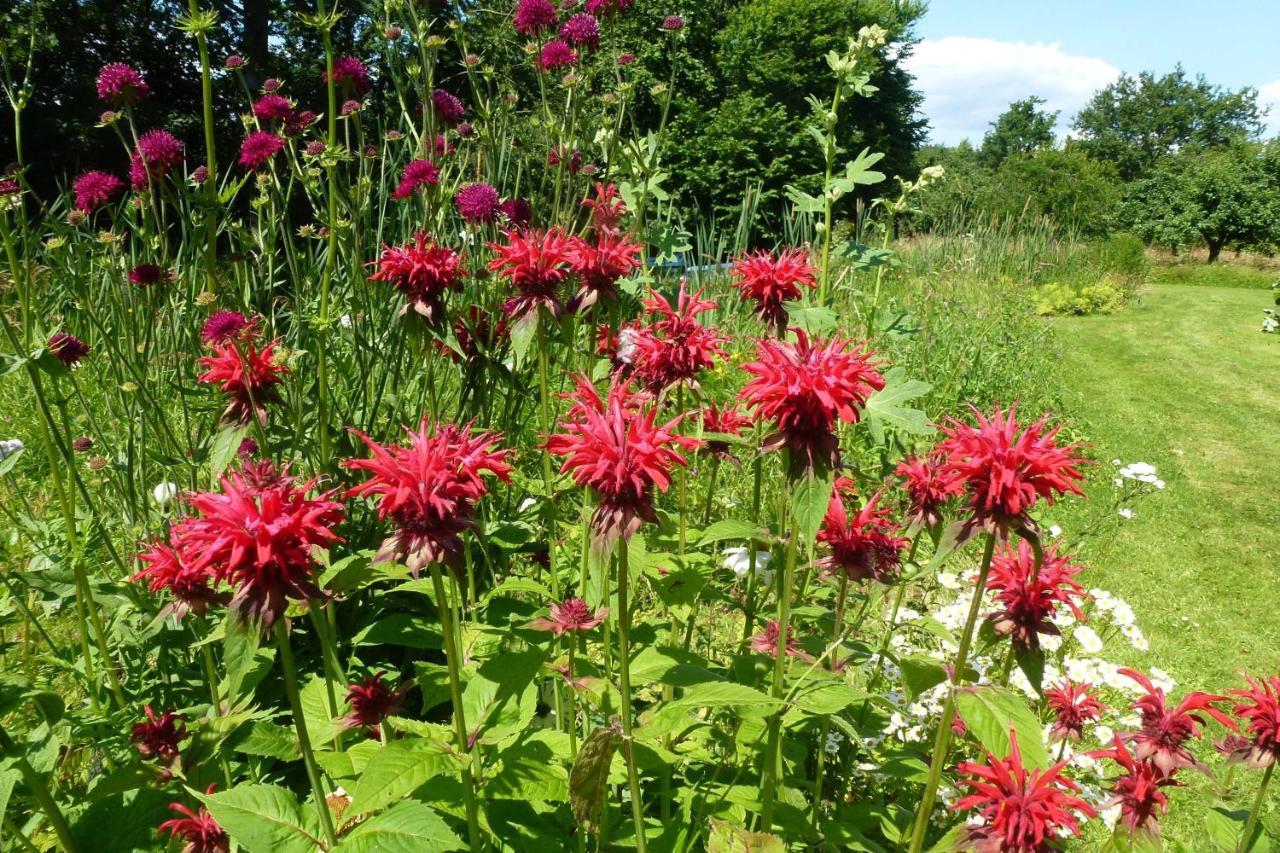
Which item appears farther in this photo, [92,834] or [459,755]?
[92,834]

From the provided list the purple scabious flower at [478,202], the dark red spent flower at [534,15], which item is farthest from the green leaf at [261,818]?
the dark red spent flower at [534,15]

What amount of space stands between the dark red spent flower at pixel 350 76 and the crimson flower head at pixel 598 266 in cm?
94

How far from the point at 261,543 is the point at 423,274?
111cm

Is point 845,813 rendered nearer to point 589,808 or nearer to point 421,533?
point 589,808

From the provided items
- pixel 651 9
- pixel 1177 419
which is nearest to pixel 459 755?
pixel 1177 419

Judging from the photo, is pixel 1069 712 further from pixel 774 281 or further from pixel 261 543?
pixel 261 543

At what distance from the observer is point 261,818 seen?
1289 millimetres

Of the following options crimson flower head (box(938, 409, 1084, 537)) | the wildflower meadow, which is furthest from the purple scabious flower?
crimson flower head (box(938, 409, 1084, 537))

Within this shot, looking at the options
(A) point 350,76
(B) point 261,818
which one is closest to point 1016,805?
(B) point 261,818

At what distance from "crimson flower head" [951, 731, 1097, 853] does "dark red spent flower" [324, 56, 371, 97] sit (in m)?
2.42

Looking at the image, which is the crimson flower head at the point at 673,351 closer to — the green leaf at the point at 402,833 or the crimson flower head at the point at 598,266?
the crimson flower head at the point at 598,266

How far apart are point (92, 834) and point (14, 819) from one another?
0.47 metres

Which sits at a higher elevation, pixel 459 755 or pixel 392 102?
pixel 392 102

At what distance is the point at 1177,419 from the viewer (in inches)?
285
